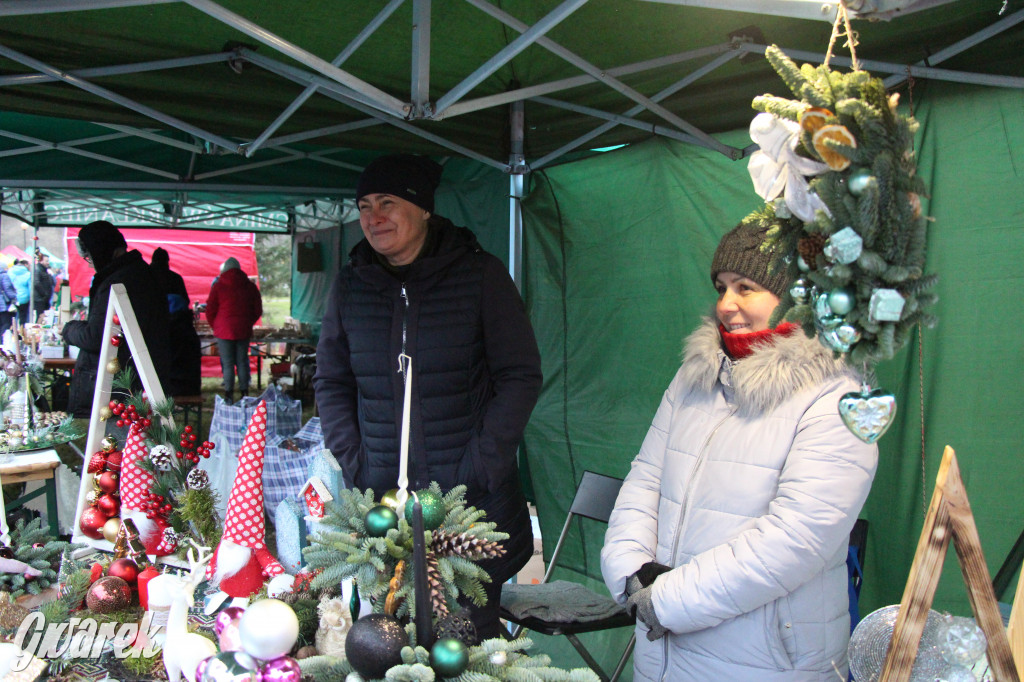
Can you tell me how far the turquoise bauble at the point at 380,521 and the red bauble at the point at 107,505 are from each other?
1.44m

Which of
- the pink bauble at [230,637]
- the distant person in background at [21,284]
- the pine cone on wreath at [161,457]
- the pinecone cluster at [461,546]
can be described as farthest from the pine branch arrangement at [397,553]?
the distant person in background at [21,284]

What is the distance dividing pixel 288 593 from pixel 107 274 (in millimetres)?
2556

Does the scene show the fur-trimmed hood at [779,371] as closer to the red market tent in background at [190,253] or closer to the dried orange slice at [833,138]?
the dried orange slice at [833,138]

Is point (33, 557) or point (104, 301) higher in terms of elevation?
point (104, 301)

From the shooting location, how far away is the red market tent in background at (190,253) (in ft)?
41.7

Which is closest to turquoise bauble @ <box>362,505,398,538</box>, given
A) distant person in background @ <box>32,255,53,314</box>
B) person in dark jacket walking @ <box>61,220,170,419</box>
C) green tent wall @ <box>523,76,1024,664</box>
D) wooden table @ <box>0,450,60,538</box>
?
green tent wall @ <box>523,76,1024,664</box>

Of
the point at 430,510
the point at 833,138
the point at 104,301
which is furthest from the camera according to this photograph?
the point at 104,301

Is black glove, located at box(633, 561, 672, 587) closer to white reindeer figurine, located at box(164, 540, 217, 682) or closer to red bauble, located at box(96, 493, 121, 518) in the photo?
white reindeer figurine, located at box(164, 540, 217, 682)

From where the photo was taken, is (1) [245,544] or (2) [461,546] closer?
(2) [461,546]

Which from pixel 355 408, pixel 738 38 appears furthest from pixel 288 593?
pixel 738 38

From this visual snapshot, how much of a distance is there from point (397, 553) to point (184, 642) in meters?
0.52

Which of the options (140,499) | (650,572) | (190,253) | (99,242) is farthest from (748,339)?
(190,253)

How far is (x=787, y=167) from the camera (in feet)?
3.00

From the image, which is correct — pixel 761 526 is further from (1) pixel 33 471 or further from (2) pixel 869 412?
(1) pixel 33 471
